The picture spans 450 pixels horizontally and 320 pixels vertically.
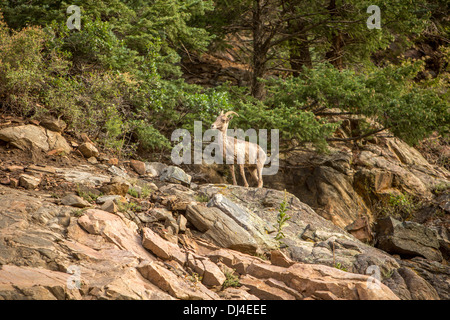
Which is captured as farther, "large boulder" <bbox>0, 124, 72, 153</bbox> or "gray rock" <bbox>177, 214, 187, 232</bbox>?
"large boulder" <bbox>0, 124, 72, 153</bbox>

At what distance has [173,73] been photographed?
46.3 feet

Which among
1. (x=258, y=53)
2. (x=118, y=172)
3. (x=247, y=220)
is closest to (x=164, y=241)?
(x=247, y=220)

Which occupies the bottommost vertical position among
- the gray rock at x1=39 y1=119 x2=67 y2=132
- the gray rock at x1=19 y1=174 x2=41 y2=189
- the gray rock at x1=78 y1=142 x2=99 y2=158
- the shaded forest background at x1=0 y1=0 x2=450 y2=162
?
the gray rock at x1=19 y1=174 x2=41 y2=189

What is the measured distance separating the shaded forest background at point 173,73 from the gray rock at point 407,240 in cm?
389

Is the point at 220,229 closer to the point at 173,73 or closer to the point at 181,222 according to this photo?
the point at 181,222

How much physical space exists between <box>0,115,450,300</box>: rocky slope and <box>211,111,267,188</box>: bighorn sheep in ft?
3.09

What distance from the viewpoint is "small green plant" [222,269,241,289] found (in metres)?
5.41

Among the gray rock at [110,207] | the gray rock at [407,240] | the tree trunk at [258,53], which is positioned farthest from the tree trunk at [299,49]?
the gray rock at [110,207]

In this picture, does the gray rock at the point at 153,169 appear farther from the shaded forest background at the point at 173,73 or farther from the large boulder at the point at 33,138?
the large boulder at the point at 33,138

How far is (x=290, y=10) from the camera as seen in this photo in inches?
605

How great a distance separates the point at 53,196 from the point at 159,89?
6.27 metres

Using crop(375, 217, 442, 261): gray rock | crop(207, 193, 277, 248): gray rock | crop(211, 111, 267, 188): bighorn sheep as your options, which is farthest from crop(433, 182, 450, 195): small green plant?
crop(207, 193, 277, 248): gray rock

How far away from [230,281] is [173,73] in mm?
10191

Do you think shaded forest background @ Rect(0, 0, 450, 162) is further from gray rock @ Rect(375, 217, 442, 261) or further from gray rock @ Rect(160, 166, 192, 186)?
gray rock @ Rect(375, 217, 442, 261)
